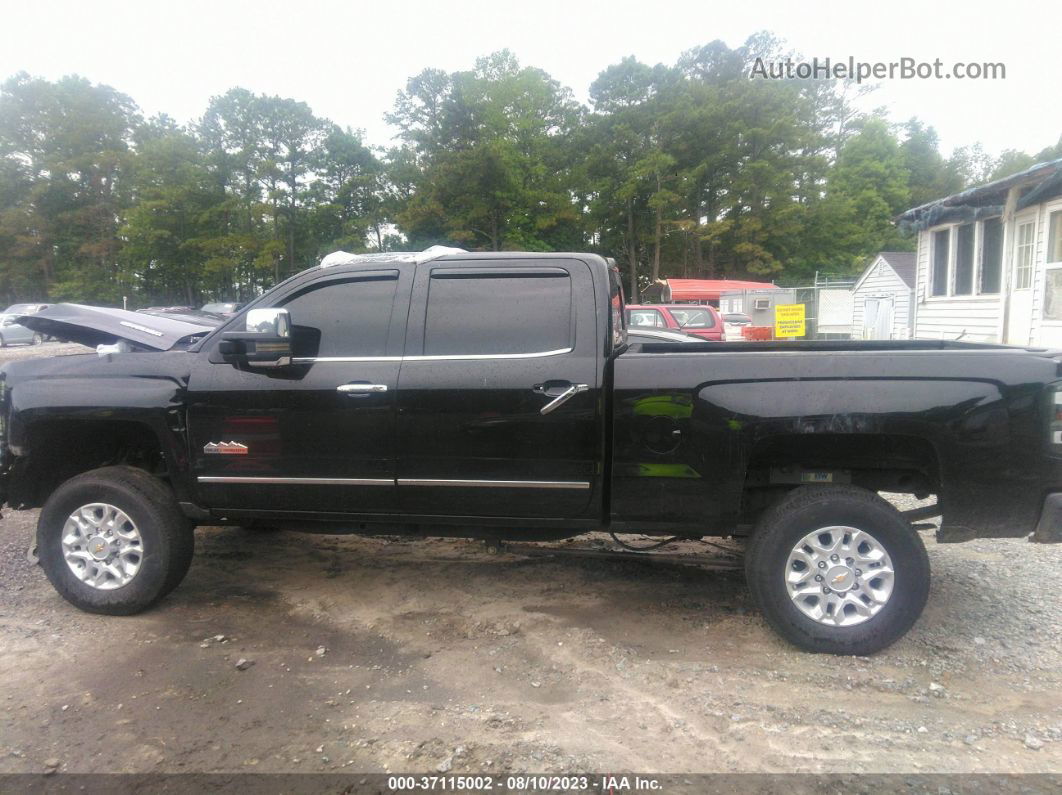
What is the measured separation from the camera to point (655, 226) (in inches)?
1797

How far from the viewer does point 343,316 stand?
3.94 m

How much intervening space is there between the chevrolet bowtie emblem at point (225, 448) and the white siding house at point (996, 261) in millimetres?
9933

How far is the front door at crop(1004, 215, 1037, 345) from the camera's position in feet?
41.7

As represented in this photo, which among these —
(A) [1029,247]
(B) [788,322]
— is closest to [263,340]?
(A) [1029,247]

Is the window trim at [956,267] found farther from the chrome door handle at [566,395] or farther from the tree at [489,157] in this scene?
the tree at [489,157]

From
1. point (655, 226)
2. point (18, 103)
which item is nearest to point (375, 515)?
point (655, 226)

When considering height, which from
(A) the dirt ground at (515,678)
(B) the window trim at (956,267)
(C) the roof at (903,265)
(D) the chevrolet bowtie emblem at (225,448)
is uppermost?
(C) the roof at (903,265)

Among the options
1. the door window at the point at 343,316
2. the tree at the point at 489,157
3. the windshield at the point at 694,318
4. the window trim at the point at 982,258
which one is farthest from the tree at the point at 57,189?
the door window at the point at 343,316

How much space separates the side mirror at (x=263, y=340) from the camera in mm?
3678

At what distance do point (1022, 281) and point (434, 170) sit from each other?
33710mm

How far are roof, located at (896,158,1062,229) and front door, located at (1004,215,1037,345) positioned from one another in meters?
0.49

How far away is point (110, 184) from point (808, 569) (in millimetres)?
A: 58351

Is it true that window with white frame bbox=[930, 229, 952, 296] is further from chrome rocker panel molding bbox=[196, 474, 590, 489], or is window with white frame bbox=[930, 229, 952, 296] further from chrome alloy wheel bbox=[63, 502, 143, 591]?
chrome alloy wheel bbox=[63, 502, 143, 591]

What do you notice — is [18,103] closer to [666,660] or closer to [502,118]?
[502,118]
